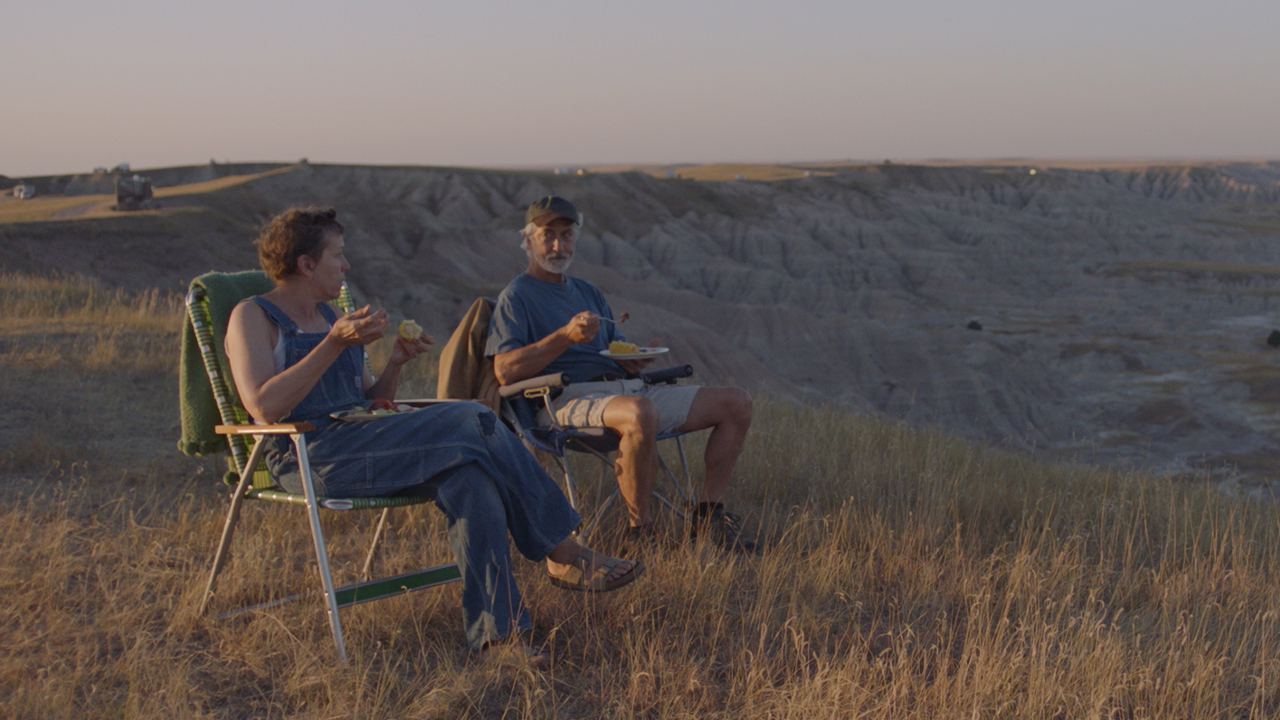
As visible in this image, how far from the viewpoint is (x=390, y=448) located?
314 cm

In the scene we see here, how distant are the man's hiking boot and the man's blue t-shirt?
810 millimetres

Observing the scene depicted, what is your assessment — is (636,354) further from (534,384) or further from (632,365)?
(534,384)

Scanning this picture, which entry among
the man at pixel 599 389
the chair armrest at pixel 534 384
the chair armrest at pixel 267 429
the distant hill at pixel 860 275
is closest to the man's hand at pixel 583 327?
the man at pixel 599 389

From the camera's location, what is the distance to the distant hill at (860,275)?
30.0 m

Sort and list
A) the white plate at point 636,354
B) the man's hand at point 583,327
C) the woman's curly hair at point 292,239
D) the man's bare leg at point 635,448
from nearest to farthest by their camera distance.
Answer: the woman's curly hair at point 292,239
the man's hand at point 583,327
the man's bare leg at point 635,448
the white plate at point 636,354

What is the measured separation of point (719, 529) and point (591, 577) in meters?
1.11

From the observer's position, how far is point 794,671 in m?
3.06

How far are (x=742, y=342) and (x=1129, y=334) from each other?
65.8 feet

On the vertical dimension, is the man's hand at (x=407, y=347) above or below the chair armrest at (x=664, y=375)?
above

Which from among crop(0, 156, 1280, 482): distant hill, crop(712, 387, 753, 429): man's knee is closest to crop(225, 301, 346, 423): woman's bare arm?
crop(712, 387, 753, 429): man's knee

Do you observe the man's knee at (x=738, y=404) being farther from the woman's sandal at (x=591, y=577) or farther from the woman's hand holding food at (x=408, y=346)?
the woman's hand holding food at (x=408, y=346)

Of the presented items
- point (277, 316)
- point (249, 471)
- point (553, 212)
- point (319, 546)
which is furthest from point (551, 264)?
point (319, 546)

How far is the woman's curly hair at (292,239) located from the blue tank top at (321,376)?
0.13 m

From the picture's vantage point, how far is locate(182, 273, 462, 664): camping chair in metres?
3.00
